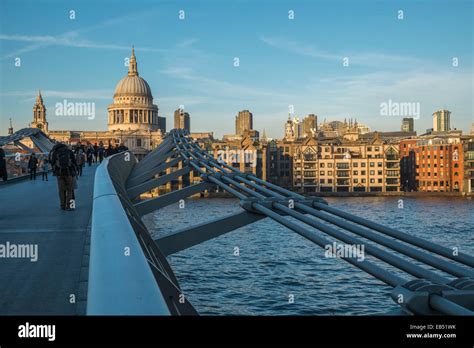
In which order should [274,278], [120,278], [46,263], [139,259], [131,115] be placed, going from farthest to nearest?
[131,115]
[274,278]
[46,263]
[139,259]
[120,278]

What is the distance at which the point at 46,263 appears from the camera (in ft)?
15.4

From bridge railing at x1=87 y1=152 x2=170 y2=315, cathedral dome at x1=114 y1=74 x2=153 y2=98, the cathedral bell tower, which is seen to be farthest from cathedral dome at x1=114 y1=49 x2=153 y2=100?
bridge railing at x1=87 y1=152 x2=170 y2=315

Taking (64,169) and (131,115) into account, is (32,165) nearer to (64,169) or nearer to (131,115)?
(64,169)

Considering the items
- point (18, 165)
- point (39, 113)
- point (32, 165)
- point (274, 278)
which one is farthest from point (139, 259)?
point (39, 113)

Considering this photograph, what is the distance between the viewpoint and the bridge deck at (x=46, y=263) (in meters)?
3.49

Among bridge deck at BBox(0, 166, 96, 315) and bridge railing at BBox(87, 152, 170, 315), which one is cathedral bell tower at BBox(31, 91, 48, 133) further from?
bridge railing at BBox(87, 152, 170, 315)

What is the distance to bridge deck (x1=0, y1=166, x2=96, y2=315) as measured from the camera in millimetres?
3492

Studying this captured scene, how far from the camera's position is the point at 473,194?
82188 mm

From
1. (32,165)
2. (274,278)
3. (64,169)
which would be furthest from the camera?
(274,278)

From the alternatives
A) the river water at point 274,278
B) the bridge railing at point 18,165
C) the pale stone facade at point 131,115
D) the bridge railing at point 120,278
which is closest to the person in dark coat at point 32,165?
the bridge railing at point 18,165

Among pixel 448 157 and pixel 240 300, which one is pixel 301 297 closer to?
pixel 240 300

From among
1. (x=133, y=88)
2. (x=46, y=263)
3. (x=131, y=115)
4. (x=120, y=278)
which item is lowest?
(x=46, y=263)
